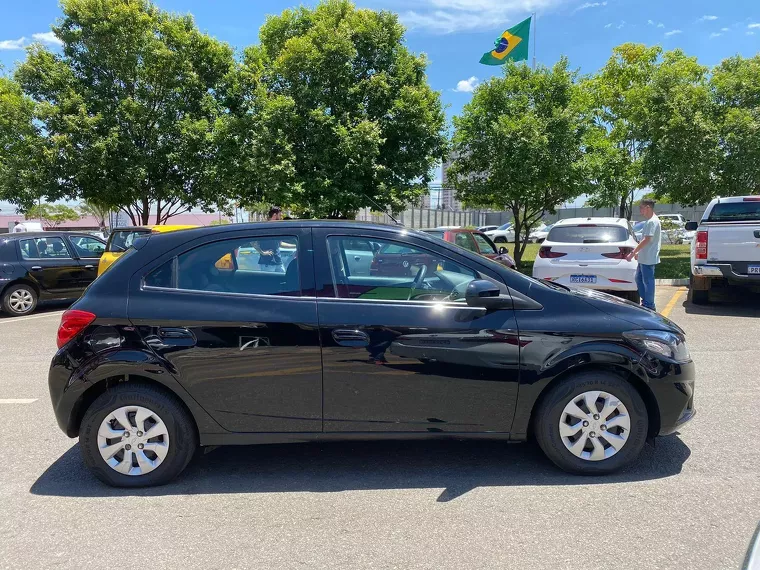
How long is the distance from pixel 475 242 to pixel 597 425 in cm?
755

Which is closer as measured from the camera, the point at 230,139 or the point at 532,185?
the point at 532,185

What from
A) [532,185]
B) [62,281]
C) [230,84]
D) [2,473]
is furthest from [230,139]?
[2,473]

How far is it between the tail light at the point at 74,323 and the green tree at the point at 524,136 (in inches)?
508

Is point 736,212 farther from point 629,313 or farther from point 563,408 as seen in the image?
point 563,408

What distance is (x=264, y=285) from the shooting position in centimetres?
362

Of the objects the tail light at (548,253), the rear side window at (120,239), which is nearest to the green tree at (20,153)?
the rear side window at (120,239)

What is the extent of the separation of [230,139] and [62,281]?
701cm

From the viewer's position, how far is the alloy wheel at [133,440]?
352 cm

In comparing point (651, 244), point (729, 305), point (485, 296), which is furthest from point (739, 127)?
point (485, 296)

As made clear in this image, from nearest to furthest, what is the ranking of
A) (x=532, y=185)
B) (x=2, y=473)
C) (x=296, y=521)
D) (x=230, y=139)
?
(x=296, y=521) → (x=2, y=473) → (x=532, y=185) → (x=230, y=139)

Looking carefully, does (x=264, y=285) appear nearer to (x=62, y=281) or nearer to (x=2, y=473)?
(x=2, y=473)

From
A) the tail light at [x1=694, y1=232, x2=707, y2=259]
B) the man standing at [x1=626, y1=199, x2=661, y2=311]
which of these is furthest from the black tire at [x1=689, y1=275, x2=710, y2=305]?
the man standing at [x1=626, y1=199, x2=661, y2=311]

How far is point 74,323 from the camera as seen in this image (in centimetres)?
354

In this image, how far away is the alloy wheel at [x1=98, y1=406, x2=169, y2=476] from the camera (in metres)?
3.52
